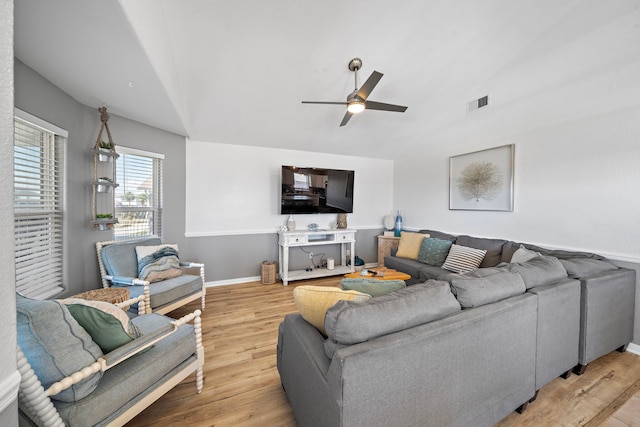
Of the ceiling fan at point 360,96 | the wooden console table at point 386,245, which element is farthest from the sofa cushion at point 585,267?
the wooden console table at point 386,245

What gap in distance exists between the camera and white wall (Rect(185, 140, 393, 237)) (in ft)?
12.1

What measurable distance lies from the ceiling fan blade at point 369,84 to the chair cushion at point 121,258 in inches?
120

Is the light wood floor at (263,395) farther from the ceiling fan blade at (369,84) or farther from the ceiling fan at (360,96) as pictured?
A: the ceiling fan blade at (369,84)

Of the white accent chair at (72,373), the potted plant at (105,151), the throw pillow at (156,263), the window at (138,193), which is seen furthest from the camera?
the window at (138,193)

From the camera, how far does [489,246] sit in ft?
10.3

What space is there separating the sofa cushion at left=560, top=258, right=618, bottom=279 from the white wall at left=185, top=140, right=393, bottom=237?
3.27 m

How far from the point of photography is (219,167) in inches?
150

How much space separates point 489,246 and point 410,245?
1.08m

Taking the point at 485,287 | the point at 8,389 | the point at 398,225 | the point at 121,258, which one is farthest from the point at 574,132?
the point at 121,258

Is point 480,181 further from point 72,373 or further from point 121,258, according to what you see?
point 121,258

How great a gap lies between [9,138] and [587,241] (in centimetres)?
412

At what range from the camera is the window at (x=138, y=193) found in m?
2.94

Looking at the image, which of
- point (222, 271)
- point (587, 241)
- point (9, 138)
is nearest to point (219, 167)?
point (222, 271)

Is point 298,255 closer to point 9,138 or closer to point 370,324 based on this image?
point 370,324
